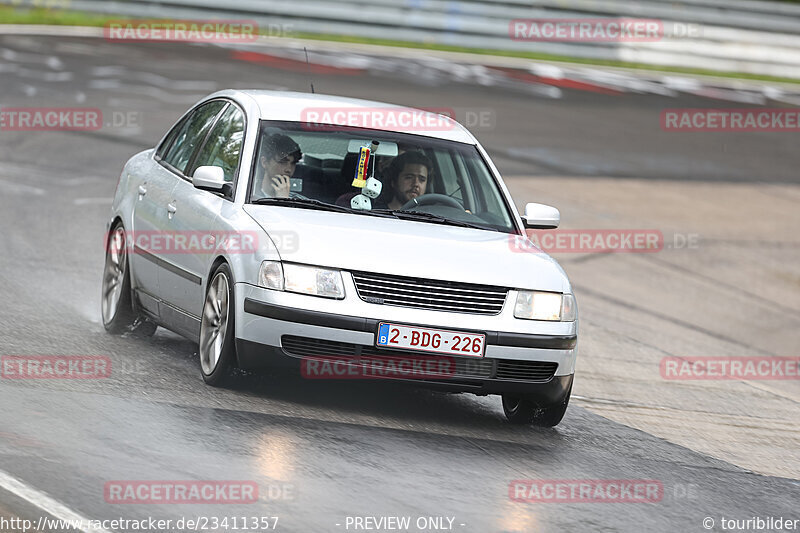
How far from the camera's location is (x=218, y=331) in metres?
7.79

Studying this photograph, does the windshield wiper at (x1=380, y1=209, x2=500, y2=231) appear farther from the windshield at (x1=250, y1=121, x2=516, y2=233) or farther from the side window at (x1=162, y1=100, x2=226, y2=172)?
the side window at (x1=162, y1=100, x2=226, y2=172)

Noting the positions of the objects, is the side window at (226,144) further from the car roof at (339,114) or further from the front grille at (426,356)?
the front grille at (426,356)

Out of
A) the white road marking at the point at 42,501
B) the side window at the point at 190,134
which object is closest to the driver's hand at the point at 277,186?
the side window at the point at 190,134

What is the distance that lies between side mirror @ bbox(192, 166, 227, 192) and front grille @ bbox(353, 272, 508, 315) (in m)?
1.21

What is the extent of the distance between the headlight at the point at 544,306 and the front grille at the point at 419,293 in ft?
0.78

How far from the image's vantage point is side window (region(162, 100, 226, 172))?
919 centimetres

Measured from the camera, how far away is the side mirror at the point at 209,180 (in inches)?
319

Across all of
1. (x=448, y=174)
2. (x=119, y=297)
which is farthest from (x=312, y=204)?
(x=119, y=297)

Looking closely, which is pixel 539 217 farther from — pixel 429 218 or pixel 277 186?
pixel 277 186

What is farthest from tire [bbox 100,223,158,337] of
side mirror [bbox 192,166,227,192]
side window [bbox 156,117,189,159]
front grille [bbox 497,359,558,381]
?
front grille [bbox 497,359,558,381]

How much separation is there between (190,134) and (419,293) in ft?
8.81

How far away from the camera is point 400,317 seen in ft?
24.0

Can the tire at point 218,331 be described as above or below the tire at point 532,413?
above

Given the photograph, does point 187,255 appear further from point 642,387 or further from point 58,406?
point 642,387
